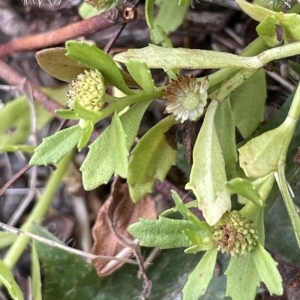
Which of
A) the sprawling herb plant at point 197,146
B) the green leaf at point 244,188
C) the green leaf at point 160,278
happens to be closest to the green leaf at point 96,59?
the sprawling herb plant at point 197,146

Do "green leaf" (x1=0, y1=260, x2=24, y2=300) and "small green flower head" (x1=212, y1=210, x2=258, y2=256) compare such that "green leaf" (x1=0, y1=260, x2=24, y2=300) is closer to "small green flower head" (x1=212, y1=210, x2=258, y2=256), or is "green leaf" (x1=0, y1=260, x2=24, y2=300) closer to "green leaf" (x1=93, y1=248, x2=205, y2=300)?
"green leaf" (x1=93, y1=248, x2=205, y2=300)

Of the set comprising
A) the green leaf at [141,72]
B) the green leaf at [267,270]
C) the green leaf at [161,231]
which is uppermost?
the green leaf at [141,72]

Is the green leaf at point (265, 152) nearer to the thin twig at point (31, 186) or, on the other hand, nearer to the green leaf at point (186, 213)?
the green leaf at point (186, 213)

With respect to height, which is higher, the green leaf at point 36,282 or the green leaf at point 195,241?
the green leaf at point 195,241

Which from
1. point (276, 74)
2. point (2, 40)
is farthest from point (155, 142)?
point (2, 40)

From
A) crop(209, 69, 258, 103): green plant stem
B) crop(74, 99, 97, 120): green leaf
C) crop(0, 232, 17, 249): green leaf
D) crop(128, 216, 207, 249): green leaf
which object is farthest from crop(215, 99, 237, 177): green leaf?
crop(0, 232, 17, 249): green leaf

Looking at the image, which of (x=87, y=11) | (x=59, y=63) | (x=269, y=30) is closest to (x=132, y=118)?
(x=59, y=63)

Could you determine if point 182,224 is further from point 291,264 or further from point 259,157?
point 291,264
